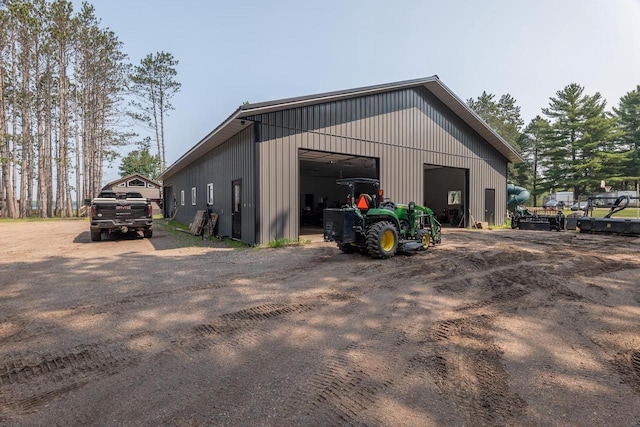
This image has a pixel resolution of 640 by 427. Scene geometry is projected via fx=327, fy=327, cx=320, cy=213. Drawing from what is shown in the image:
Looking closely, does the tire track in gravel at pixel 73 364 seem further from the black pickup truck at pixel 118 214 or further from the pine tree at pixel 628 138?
the pine tree at pixel 628 138

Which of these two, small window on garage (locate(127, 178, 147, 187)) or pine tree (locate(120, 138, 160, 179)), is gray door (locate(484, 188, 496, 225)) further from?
pine tree (locate(120, 138, 160, 179))

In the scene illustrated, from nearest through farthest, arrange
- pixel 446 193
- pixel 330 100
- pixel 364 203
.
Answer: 1. pixel 364 203
2. pixel 330 100
3. pixel 446 193

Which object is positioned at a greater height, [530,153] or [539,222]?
[530,153]

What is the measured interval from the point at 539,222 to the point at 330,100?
11410 millimetres

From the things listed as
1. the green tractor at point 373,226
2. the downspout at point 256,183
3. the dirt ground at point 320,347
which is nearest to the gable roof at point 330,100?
the downspout at point 256,183

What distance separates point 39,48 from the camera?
25.7 metres

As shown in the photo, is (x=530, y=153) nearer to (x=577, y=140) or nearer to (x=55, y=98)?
(x=577, y=140)

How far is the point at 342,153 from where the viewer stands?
11.7 meters

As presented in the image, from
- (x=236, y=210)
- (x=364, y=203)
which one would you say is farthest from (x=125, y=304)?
(x=236, y=210)

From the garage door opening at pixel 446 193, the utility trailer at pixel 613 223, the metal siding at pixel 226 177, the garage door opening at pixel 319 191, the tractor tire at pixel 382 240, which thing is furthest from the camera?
the garage door opening at pixel 319 191

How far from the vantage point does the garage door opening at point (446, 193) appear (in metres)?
18.8

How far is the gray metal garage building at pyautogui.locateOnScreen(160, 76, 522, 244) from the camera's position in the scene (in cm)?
1007

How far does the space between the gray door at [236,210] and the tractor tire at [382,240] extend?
17.9 feet

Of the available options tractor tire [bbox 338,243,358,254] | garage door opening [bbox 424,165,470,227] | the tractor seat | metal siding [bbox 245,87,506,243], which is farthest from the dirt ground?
garage door opening [bbox 424,165,470,227]
